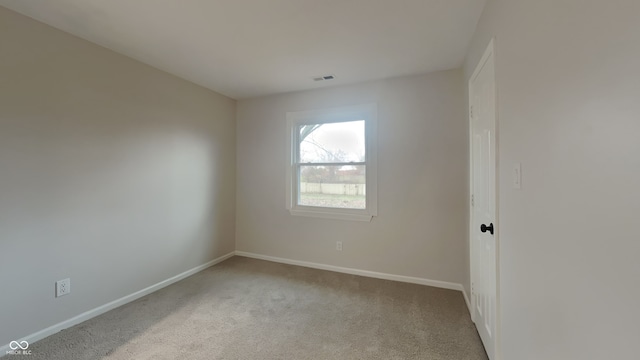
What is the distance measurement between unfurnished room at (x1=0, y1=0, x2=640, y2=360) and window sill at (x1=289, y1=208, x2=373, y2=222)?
0.03 metres

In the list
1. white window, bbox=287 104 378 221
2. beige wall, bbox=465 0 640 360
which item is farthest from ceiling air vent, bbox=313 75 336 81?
beige wall, bbox=465 0 640 360

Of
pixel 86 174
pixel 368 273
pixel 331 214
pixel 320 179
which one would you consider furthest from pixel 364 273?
pixel 86 174

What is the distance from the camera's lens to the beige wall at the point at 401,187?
2.84 m

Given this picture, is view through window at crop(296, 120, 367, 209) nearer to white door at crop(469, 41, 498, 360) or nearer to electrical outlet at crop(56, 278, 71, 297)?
white door at crop(469, 41, 498, 360)

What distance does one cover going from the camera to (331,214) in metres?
3.45

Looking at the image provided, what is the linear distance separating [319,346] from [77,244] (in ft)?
7.32

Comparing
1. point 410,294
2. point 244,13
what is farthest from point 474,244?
point 244,13

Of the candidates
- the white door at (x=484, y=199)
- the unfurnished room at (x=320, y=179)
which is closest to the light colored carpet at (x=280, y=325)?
the unfurnished room at (x=320, y=179)

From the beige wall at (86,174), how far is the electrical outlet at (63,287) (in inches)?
1.3

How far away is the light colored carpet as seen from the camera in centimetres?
185

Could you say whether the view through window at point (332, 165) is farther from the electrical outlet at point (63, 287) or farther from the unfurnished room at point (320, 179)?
the electrical outlet at point (63, 287)

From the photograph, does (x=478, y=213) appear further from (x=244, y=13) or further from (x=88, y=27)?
(x=88, y=27)

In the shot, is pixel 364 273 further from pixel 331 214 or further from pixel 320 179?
pixel 320 179

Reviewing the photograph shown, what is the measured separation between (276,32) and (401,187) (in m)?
2.11
